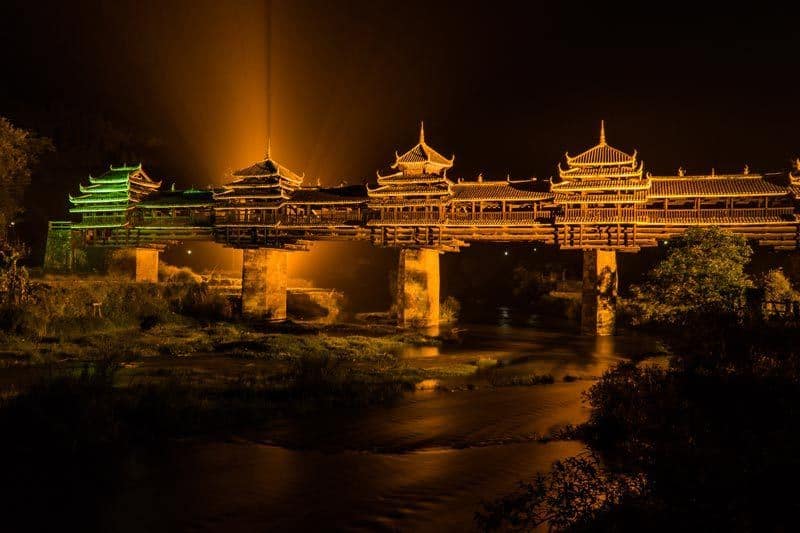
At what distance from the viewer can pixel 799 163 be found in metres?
31.7

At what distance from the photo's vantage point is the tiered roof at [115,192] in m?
46.9

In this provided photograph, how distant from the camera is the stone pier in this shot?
45812mm

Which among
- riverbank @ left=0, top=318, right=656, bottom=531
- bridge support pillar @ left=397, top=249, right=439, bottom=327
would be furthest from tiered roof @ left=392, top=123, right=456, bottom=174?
riverbank @ left=0, top=318, right=656, bottom=531

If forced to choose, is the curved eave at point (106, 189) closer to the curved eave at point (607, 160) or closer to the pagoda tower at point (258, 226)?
the pagoda tower at point (258, 226)

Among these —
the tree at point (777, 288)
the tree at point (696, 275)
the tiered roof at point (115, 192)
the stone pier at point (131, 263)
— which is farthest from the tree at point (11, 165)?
the tree at point (777, 288)

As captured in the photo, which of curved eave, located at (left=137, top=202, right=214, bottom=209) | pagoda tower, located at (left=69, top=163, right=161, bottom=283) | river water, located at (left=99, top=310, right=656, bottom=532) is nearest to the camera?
river water, located at (left=99, top=310, right=656, bottom=532)

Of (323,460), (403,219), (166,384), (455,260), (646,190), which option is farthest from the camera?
(455,260)

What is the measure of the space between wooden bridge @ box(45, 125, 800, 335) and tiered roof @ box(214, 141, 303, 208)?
0.08 meters

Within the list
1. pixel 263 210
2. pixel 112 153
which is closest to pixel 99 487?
pixel 263 210

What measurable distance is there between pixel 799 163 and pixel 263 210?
3170cm

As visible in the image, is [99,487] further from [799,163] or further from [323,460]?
[799,163]

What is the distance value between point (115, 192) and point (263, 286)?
1594 cm

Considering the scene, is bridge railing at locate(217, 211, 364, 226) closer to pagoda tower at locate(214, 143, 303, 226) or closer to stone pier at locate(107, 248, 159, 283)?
pagoda tower at locate(214, 143, 303, 226)

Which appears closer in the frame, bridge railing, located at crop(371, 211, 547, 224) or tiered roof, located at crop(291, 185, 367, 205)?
bridge railing, located at crop(371, 211, 547, 224)
